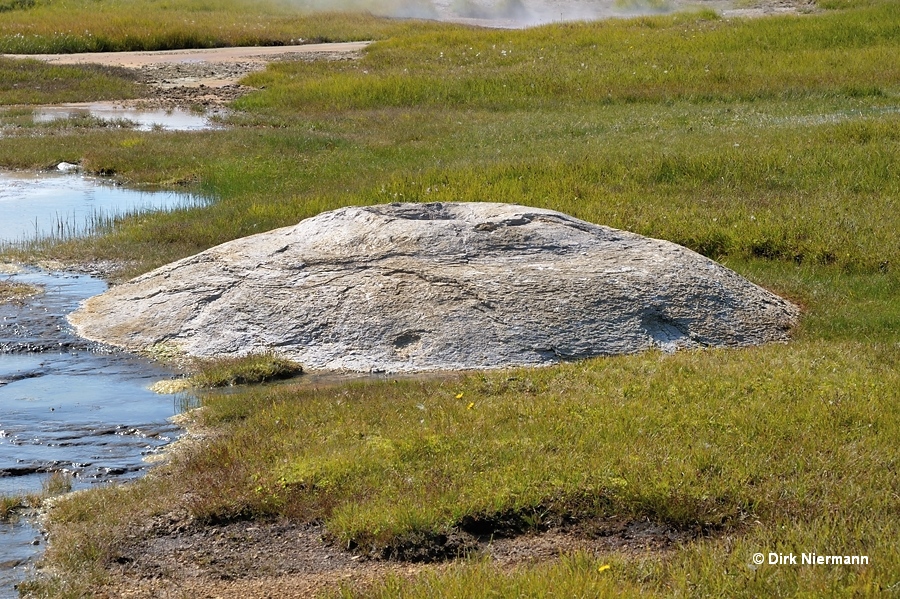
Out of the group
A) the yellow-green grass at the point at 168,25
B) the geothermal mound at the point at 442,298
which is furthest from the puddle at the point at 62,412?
the yellow-green grass at the point at 168,25

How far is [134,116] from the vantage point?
2898 cm

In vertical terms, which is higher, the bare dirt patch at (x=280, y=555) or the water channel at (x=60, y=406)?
the bare dirt patch at (x=280, y=555)

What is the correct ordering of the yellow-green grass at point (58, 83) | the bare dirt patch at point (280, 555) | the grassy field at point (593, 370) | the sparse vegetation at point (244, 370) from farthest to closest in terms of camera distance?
1. the yellow-green grass at point (58, 83)
2. the sparse vegetation at point (244, 370)
3. the grassy field at point (593, 370)
4. the bare dirt patch at point (280, 555)

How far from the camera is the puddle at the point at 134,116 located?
2698 cm

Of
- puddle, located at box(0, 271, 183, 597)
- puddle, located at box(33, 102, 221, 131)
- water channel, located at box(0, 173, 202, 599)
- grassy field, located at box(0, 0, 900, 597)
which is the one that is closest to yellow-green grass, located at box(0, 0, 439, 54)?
puddle, located at box(33, 102, 221, 131)

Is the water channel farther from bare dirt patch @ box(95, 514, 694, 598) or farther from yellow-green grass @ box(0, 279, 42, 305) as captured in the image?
bare dirt patch @ box(95, 514, 694, 598)

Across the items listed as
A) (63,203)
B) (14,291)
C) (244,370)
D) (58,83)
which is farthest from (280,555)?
(58,83)

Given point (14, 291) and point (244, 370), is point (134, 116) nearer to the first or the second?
point (14, 291)

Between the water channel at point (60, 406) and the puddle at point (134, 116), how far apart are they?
531 inches

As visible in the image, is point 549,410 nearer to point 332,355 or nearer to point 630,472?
point 630,472

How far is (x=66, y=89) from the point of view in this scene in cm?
3322

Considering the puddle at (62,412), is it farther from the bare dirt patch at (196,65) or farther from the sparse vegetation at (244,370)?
the bare dirt patch at (196,65)

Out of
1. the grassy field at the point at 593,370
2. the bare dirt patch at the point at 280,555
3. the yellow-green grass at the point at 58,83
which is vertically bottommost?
the bare dirt patch at the point at 280,555

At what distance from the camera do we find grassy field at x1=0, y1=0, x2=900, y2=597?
6.12 m
